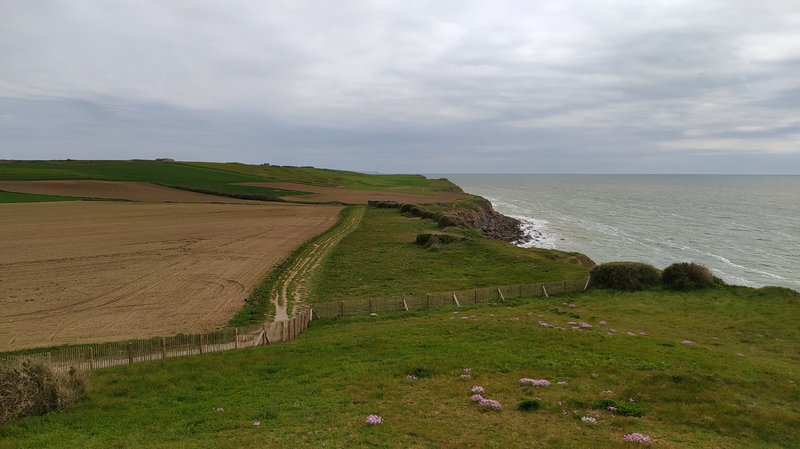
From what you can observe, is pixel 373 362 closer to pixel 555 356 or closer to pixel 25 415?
pixel 555 356

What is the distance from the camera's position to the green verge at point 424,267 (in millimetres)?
32719

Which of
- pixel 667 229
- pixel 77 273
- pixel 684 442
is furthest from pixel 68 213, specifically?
pixel 667 229

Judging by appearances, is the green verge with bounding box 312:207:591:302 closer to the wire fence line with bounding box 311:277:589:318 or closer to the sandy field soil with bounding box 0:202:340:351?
the wire fence line with bounding box 311:277:589:318

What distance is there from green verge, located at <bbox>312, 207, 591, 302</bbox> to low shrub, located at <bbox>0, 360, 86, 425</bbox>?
55.6 feet

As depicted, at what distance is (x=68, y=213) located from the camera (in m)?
67.9

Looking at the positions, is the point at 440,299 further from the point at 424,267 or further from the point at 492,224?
the point at 492,224

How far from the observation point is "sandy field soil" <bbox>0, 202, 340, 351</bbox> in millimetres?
24109

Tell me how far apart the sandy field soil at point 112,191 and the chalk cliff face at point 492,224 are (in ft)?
166

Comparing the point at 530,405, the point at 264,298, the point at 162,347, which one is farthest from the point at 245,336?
the point at 530,405

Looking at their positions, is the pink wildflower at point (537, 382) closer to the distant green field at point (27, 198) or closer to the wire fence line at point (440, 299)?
the wire fence line at point (440, 299)

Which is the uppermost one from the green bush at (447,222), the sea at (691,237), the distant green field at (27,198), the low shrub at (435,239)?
the distant green field at (27,198)

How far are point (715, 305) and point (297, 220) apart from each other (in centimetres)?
5624

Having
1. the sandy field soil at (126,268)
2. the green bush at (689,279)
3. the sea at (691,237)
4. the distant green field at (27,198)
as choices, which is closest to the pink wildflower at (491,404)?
the sandy field soil at (126,268)

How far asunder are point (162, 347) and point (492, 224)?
75.9 meters
